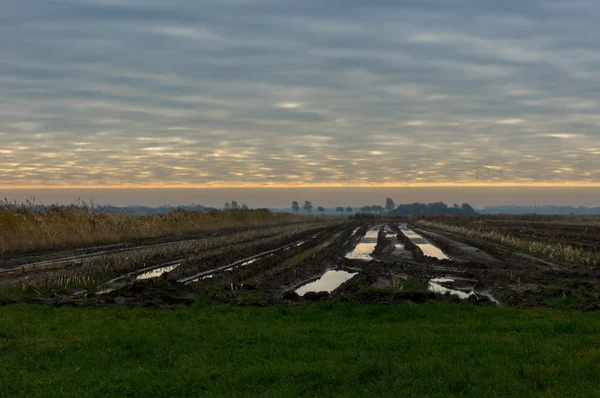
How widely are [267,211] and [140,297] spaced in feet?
261

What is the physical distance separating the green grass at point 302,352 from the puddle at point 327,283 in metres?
5.06

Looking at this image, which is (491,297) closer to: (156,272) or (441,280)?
(441,280)

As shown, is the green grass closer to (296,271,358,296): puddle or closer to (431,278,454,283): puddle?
(296,271,358,296): puddle

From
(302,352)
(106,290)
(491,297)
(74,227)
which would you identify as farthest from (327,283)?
(74,227)

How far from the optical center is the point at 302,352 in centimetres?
1010

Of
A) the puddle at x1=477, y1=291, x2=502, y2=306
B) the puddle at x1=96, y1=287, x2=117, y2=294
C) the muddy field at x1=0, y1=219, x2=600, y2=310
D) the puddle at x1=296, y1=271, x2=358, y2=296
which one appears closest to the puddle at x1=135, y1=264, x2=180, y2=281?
the muddy field at x1=0, y1=219, x2=600, y2=310

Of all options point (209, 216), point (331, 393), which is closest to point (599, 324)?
point (331, 393)

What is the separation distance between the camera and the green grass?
8.48m

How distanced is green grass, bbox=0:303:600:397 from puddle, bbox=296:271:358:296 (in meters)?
5.06

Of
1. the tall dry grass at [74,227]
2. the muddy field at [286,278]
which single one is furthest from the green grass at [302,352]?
the tall dry grass at [74,227]

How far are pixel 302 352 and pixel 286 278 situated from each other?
10.9m

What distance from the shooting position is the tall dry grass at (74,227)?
3222 cm

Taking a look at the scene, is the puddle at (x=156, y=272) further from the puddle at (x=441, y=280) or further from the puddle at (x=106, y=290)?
the puddle at (x=441, y=280)

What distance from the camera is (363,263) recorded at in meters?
26.8
